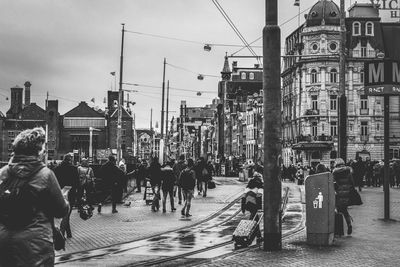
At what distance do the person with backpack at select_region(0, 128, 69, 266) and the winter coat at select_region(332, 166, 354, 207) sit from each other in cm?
948

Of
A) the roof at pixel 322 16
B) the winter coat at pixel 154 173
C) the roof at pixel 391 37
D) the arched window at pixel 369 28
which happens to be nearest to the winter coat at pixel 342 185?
the roof at pixel 391 37

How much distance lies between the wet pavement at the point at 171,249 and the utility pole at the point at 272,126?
93cm

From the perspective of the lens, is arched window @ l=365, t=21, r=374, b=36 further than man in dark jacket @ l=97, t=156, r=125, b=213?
Yes

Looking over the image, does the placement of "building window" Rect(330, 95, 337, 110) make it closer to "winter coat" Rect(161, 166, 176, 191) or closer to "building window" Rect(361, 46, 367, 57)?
"building window" Rect(361, 46, 367, 57)

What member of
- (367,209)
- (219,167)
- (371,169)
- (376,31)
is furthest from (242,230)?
(376,31)

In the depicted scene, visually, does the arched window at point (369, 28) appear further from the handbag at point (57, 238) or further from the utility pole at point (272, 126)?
the handbag at point (57, 238)

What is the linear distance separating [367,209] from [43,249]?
16570 mm

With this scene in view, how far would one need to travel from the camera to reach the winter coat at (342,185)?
13.5 metres

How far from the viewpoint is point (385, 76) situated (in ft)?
52.7

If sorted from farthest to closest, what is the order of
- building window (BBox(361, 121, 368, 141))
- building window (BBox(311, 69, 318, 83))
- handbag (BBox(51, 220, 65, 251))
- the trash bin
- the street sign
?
building window (BBox(311, 69, 318, 83))
building window (BBox(361, 121, 368, 141))
the street sign
the trash bin
handbag (BBox(51, 220, 65, 251))

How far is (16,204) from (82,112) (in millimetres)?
146532

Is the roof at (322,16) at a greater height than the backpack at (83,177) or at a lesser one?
greater

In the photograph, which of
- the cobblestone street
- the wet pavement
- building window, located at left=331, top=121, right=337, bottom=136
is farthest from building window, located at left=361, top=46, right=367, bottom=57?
the cobblestone street

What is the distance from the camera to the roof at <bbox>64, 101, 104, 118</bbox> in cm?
14825
